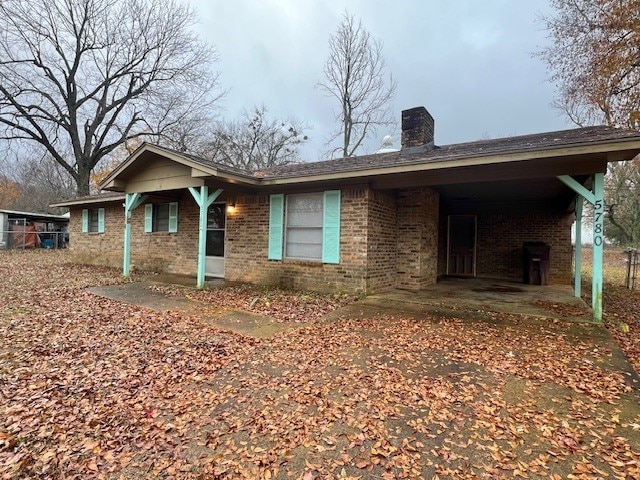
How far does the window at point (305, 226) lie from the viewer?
7.56 m

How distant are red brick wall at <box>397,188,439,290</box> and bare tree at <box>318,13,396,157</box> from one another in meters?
13.3

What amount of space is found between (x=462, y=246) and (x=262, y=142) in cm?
1919

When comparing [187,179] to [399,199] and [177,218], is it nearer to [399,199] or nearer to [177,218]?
[177,218]

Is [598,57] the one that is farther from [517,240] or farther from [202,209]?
[202,209]

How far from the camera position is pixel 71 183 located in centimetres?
3531

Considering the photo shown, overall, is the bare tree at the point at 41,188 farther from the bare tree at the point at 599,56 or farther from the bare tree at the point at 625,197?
the bare tree at the point at 625,197

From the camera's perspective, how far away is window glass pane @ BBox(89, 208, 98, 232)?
Answer: 13539 millimetres

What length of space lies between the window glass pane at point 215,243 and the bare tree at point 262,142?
16.8 m

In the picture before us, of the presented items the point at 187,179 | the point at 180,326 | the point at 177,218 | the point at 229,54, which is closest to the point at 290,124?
the point at 229,54

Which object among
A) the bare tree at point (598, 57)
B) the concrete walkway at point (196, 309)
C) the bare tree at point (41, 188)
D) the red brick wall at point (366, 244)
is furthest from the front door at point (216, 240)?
the bare tree at point (41, 188)

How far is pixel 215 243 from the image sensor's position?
395 inches

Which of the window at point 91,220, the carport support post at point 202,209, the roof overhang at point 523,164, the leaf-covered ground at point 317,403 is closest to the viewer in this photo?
the leaf-covered ground at point 317,403

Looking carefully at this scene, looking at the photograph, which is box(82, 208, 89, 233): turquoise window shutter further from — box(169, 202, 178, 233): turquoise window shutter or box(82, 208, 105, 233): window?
box(169, 202, 178, 233): turquoise window shutter

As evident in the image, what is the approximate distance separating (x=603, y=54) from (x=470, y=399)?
425 inches
